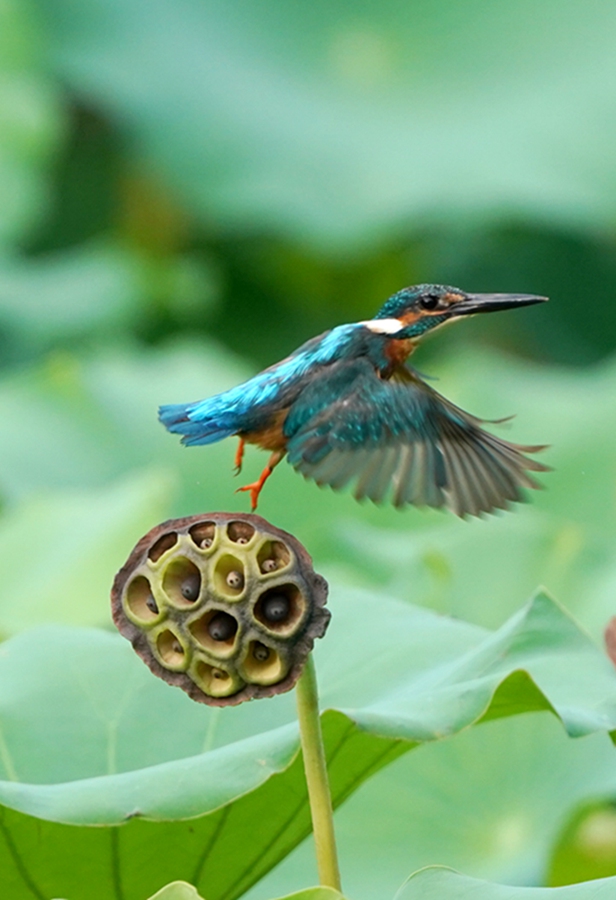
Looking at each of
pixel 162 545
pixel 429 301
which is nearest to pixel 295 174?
pixel 429 301

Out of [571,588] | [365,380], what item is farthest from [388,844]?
[365,380]

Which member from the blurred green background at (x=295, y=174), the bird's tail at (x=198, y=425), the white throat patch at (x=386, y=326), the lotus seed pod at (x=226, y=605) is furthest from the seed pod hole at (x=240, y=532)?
the blurred green background at (x=295, y=174)

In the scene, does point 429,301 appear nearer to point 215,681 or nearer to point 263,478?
point 263,478

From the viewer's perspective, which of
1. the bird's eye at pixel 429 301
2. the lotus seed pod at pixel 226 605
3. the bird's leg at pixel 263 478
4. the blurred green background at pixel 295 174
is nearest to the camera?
the lotus seed pod at pixel 226 605

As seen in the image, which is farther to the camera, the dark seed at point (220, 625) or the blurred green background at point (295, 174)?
the blurred green background at point (295, 174)

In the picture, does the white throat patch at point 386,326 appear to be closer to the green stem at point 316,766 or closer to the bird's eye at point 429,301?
the bird's eye at point 429,301

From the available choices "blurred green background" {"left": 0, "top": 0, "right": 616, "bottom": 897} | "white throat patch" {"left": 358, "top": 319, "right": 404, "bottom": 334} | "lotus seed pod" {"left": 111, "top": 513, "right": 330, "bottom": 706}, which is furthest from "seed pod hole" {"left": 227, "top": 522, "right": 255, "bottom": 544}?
"blurred green background" {"left": 0, "top": 0, "right": 616, "bottom": 897}

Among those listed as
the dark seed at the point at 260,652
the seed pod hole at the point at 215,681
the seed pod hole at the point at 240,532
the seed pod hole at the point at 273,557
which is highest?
the seed pod hole at the point at 240,532
